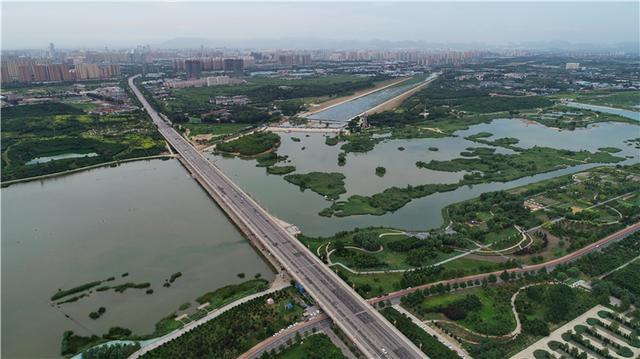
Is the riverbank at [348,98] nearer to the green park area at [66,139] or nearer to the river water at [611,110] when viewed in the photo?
the green park area at [66,139]

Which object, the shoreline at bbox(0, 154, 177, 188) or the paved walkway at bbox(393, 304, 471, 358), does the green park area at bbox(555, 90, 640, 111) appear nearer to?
the paved walkway at bbox(393, 304, 471, 358)

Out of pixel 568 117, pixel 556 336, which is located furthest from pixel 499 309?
pixel 568 117

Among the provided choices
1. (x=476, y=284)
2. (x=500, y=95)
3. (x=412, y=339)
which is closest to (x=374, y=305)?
(x=412, y=339)

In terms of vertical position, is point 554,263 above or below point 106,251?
above

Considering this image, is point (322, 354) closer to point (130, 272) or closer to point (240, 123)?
point (130, 272)

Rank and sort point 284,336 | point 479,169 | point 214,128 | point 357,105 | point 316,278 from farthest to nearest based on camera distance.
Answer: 1. point 357,105
2. point 214,128
3. point 479,169
4. point 316,278
5. point 284,336

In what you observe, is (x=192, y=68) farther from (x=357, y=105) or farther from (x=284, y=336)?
(x=284, y=336)

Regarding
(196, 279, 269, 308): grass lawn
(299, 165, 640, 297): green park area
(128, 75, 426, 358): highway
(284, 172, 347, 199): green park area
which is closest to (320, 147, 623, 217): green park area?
(284, 172, 347, 199): green park area
